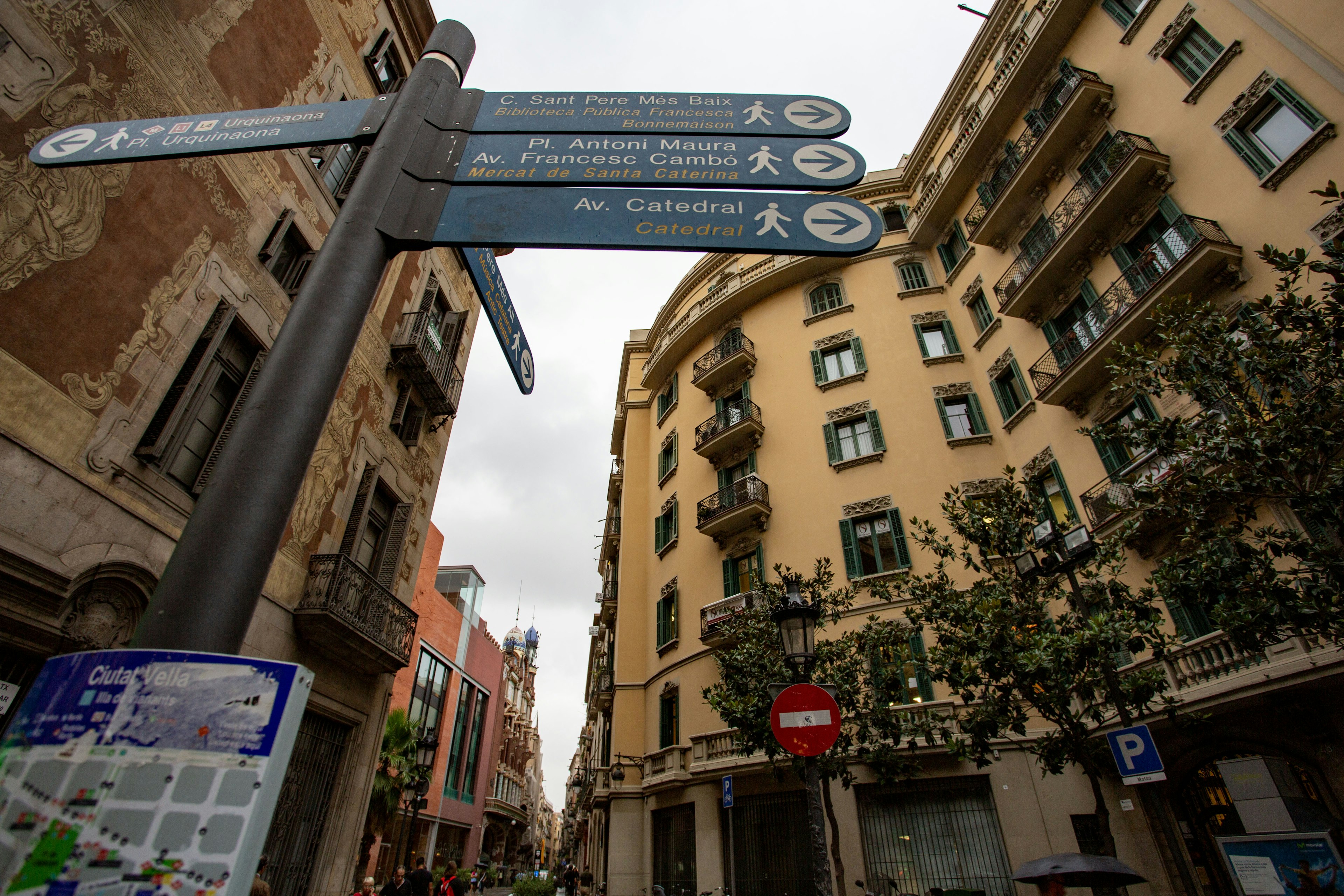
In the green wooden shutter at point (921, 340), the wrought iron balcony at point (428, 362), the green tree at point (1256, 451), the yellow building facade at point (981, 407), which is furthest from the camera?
the green wooden shutter at point (921, 340)

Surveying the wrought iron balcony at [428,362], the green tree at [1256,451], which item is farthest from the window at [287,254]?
the green tree at [1256,451]

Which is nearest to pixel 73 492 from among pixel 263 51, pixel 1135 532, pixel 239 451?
pixel 239 451

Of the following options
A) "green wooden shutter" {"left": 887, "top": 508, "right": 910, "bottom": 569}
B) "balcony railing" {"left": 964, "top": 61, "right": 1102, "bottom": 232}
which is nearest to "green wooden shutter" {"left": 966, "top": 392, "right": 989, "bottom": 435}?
"green wooden shutter" {"left": 887, "top": 508, "right": 910, "bottom": 569}

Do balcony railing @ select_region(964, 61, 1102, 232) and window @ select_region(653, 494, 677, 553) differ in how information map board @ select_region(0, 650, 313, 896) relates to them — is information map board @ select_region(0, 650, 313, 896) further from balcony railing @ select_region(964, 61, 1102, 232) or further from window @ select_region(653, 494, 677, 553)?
window @ select_region(653, 494, 677, 553)

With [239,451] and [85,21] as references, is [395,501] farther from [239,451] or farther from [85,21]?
[239,451]

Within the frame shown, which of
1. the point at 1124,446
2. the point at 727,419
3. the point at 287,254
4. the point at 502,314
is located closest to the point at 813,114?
the point at 502,314

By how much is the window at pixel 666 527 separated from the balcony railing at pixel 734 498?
211 centimetres

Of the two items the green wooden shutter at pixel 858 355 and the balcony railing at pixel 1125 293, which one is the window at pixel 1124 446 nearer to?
the balcony railing at pixel 1125 293

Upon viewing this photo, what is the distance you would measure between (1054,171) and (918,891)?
18309 millimetres

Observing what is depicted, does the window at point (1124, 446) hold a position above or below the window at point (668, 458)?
below

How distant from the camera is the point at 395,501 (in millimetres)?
12875

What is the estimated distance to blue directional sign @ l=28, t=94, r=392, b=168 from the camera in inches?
148

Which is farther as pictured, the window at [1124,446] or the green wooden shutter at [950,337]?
the green wooden shutter at [950,337]

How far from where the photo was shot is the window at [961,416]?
1945 centimetres
